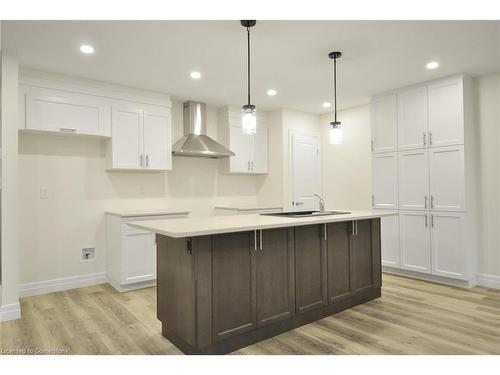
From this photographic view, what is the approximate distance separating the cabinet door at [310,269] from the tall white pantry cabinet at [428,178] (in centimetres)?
197

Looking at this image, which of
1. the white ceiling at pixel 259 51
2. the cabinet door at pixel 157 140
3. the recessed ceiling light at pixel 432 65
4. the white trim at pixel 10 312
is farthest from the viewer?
the cabinet door at pixel 157 140

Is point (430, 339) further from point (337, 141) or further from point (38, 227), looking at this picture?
point (38, 227)

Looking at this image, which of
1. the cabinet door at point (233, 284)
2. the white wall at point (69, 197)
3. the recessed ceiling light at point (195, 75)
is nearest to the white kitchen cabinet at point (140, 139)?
the white wall at point (69, 197)

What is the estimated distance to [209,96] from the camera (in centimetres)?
480

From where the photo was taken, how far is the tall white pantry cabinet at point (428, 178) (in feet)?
13.0

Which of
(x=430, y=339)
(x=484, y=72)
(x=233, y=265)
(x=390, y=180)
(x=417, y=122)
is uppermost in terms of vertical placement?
(x=484, y=72)

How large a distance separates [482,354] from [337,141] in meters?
2.09

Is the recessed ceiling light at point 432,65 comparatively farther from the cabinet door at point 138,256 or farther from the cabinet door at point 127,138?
the cabinet door at point 138,256

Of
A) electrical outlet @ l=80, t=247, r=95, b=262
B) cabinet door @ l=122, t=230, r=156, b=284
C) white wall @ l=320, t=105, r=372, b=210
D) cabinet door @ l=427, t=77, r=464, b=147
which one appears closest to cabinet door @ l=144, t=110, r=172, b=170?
cabinet door @ l=122, t=230, r=156, b=284

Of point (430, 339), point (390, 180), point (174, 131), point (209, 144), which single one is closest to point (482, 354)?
point (430, 339)

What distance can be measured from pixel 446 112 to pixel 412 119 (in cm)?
41

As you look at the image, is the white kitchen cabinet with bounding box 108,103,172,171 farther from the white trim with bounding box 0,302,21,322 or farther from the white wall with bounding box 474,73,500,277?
the white wall with bounding box 474,73,500,277

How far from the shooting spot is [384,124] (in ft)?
15.4

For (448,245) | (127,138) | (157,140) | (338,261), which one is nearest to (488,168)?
(448,245)
